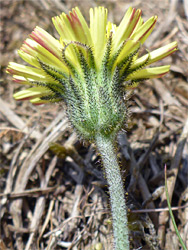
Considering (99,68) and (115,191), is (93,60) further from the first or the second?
(115,191)

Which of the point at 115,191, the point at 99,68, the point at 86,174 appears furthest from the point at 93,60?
the point at 86,174

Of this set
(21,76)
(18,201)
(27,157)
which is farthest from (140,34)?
(18,201)

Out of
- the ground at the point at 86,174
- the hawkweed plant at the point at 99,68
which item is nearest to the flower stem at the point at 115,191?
the hawkweed plant at the point at 99,68

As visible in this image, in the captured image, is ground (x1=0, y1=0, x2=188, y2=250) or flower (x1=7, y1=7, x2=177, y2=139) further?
ground (x1=0, y1=0, x2=188, y2=250)

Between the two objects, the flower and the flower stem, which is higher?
the flower

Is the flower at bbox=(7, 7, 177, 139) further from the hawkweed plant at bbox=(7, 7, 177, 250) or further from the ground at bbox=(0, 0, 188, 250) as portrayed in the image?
the ground at bbox=(0, 0, 188, 250)

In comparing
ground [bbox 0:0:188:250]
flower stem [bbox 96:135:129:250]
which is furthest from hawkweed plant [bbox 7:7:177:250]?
ground [bbox 0:0:188:250]

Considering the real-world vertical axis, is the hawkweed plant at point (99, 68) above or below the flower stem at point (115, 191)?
above

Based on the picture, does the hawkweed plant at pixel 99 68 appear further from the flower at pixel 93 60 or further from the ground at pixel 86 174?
the ground at pixel 86 174
